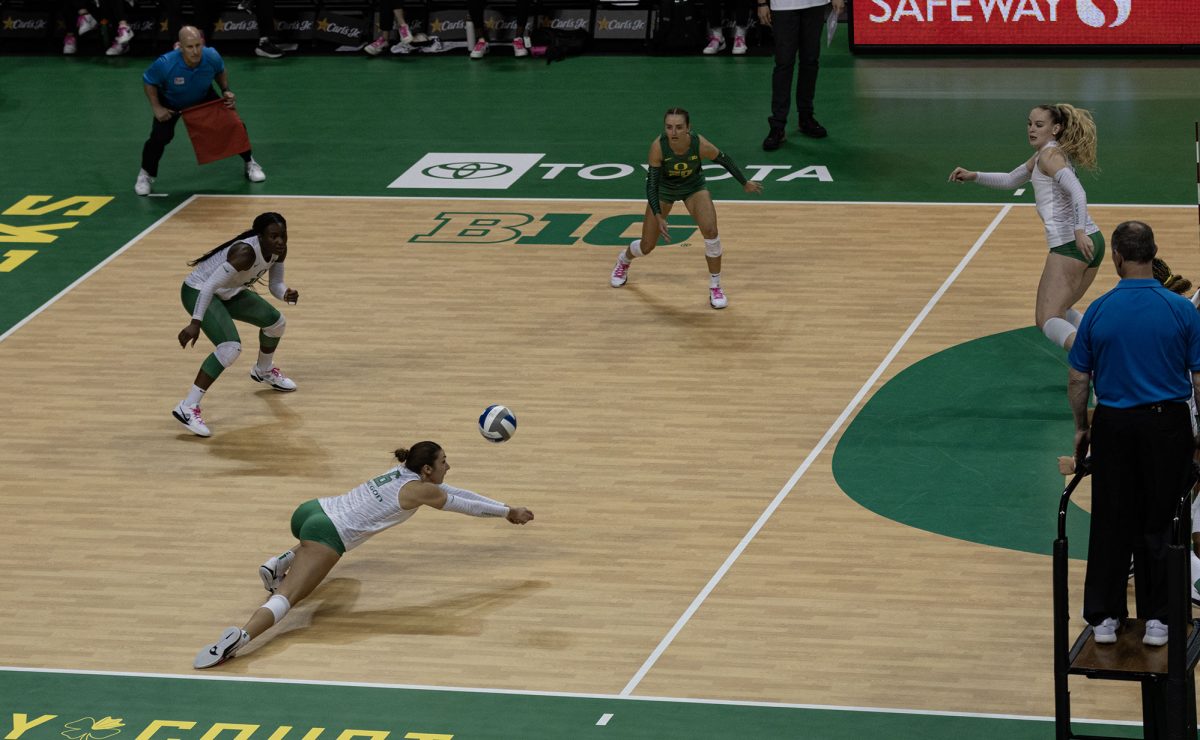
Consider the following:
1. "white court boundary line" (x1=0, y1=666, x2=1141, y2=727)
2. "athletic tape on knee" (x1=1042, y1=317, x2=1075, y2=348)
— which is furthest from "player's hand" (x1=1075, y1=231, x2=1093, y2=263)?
"white court boundary line" (x1=0, y1=666, x2=1141, y2=727)

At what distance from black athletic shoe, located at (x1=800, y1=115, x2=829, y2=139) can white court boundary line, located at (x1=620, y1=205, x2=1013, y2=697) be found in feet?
9.58

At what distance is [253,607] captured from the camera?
37.1 feet

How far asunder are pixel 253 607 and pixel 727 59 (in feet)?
43.7

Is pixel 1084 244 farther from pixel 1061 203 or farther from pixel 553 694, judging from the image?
pixel 553 694

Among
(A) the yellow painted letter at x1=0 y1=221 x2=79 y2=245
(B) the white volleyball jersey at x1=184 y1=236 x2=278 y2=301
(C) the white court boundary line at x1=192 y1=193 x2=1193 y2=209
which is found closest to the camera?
(B) the white volleyball jersey at x1=184 y1=236 x2=278 y2=301

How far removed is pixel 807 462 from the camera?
12.9 m

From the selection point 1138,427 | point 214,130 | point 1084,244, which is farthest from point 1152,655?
point 214,130

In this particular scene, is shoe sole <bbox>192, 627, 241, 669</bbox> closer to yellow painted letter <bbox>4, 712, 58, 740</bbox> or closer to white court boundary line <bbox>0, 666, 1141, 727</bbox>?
white court boundary line <bbox>0, 666, 1141, 727</bbox>

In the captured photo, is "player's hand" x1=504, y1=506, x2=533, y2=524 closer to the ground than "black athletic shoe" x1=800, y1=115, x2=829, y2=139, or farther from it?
farther from it

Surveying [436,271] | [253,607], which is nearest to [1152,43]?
[436,271]

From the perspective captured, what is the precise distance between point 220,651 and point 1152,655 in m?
5.29

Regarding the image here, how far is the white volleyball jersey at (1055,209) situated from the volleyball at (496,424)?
12.9 feet

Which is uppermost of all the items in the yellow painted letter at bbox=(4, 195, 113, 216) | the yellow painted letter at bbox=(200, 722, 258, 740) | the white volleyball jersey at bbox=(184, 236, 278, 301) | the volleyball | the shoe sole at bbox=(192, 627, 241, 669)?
the white volleyball jersey at bbox=(184, 236, 278, 301)

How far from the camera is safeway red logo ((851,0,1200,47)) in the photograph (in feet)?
70.7
